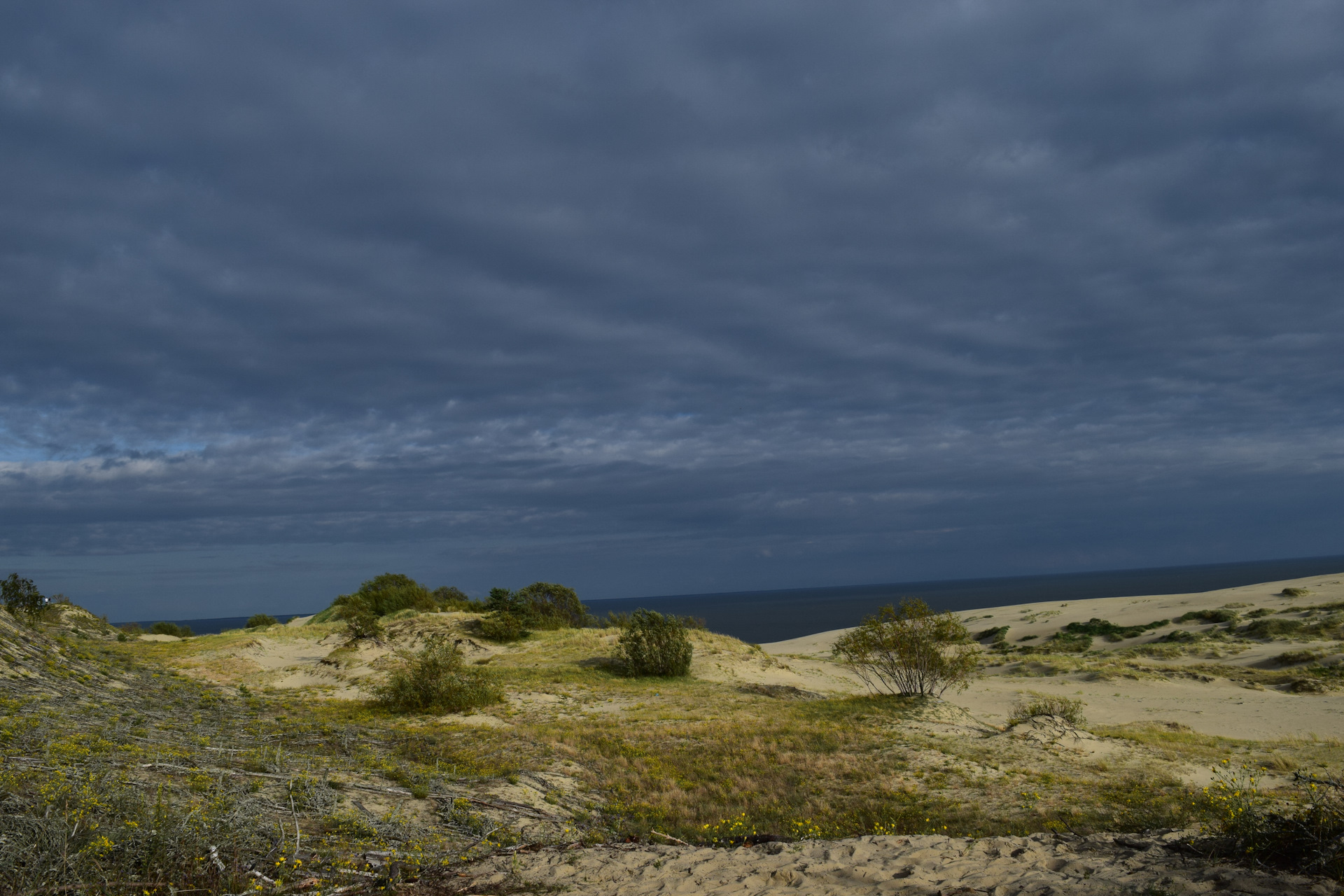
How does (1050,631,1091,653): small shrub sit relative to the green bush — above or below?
below

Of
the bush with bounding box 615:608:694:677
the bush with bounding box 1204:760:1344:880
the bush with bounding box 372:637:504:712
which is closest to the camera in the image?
the bush with bounding box 1204:760:1344:880

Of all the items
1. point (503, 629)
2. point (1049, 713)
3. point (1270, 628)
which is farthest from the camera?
point (1270, 628)

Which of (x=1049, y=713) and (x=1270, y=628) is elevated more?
(x=1049, y=713)

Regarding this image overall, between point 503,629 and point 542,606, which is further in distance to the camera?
point 542,606

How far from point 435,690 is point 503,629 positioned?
15101mm

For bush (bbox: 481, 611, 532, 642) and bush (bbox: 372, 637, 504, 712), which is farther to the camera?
bush (bbox: 481, 611, 532, 642)

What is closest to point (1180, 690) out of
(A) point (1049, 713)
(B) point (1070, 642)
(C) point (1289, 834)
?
(A) point (1049, 713)

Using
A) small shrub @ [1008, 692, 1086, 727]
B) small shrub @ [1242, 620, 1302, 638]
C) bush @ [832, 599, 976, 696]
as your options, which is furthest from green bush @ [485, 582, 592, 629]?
small shrub @ [1242, 620, 1302, 638]

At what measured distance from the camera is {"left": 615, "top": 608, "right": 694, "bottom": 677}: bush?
26234mm

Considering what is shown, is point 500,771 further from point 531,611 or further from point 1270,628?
point 1270,628

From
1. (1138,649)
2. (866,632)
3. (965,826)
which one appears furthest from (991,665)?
(965,826)

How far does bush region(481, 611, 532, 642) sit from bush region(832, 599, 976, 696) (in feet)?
61.8

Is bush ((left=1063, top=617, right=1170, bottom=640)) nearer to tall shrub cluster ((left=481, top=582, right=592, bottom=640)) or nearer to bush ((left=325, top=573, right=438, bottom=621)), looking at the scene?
tall shrub cluster ((left=481, top=582, right=592, bottom=640))

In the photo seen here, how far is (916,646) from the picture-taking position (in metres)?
18.9
